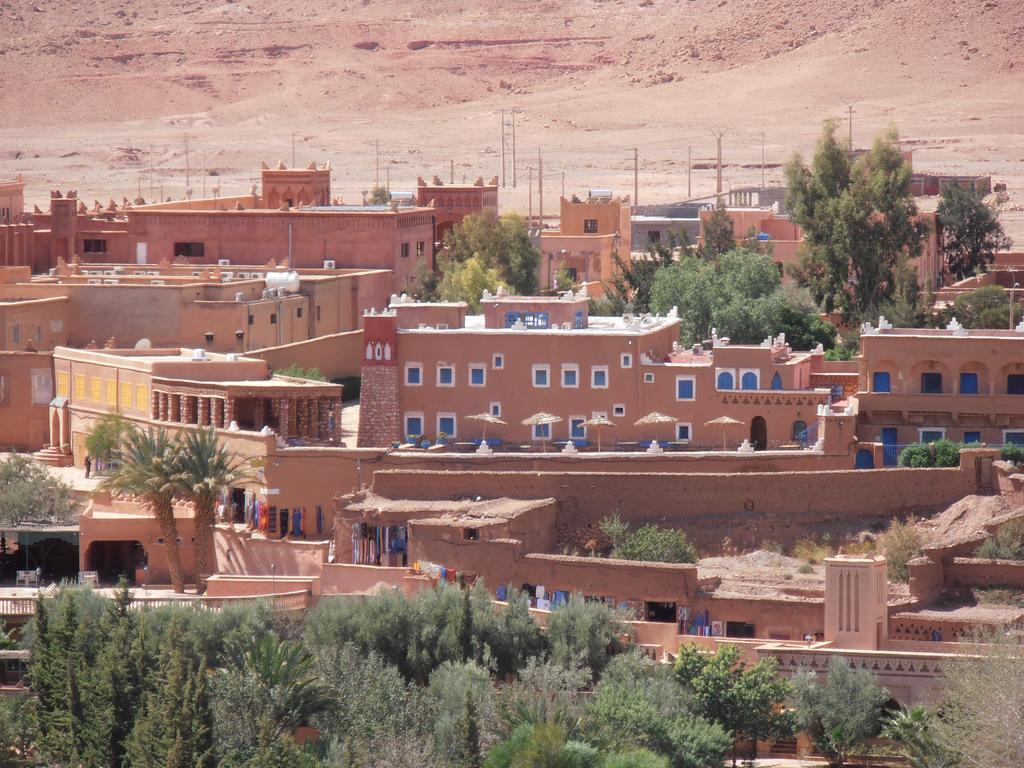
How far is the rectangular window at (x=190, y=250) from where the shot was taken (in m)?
75.2

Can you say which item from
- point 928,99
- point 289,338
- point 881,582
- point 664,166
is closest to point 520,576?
point 881,582

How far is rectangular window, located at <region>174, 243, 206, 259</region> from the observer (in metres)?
75.2

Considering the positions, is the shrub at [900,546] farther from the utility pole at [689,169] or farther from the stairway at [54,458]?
the utility pole at [689,169]

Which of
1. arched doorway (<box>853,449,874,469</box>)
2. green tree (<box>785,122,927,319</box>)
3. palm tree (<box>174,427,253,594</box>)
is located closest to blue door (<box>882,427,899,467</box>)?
arched doorway (<box>853,449,874,469</box>)

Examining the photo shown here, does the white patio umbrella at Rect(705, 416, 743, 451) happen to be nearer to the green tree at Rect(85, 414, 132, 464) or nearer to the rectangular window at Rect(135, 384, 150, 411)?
the rectangular window at Rect(135, 384, 150, 411)

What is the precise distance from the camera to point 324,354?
64625 mm

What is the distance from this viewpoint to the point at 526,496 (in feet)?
169

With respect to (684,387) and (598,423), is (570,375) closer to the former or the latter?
(598,423)

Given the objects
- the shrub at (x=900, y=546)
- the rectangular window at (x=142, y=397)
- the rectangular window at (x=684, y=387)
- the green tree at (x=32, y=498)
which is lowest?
the shrub at (x=900, y=546)

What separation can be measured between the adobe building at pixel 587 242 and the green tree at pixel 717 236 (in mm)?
3015

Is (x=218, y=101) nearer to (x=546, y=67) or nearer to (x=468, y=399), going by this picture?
(x=546, y=67)

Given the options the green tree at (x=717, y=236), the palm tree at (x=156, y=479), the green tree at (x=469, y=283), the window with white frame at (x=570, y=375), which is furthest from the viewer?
the green tree at (x=717, y=236)

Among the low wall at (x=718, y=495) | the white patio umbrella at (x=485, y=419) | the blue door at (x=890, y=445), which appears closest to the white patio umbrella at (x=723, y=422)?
the low wall at (x=718, y=495)

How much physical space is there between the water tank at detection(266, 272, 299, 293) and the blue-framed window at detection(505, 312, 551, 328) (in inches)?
426
